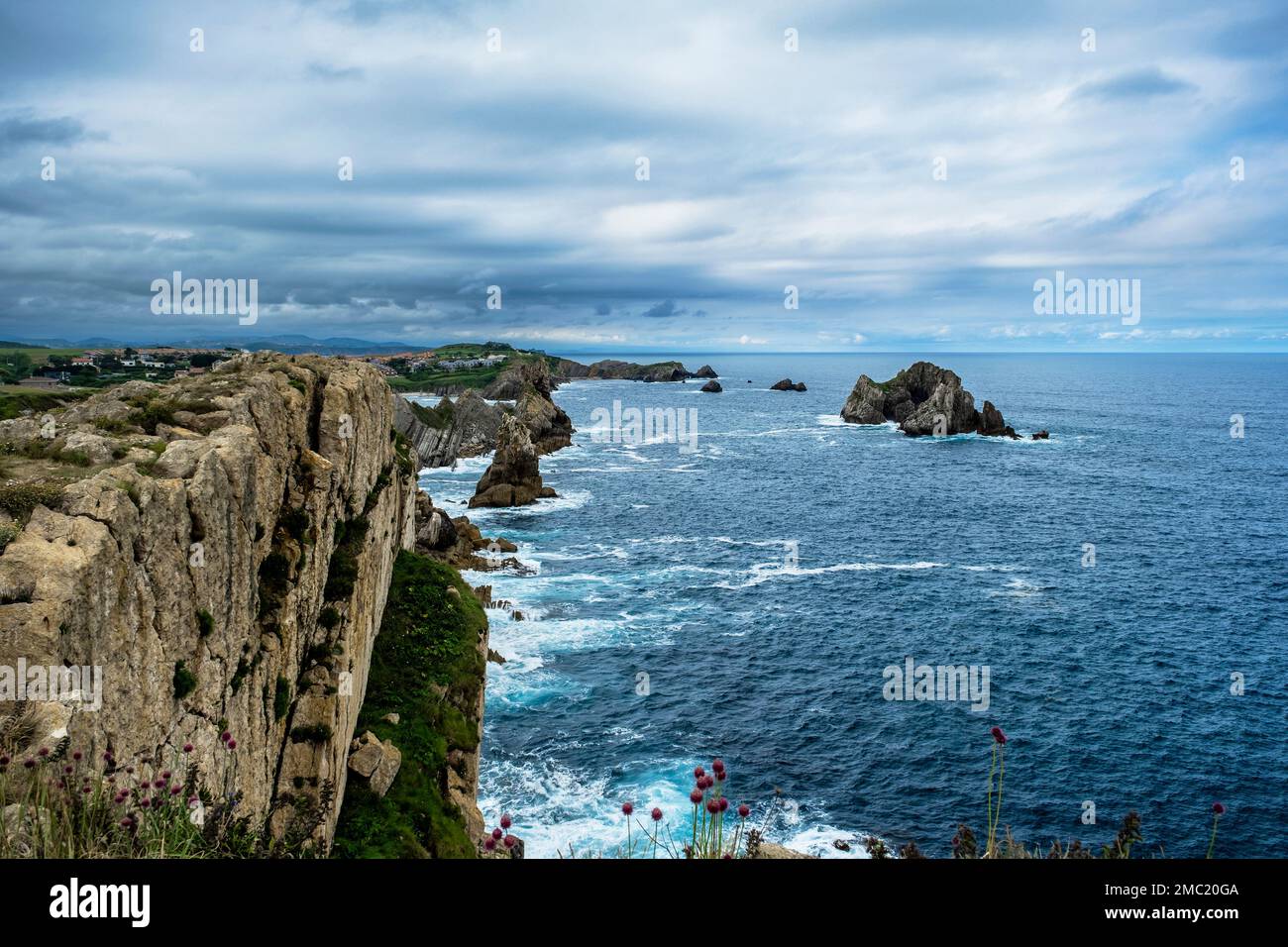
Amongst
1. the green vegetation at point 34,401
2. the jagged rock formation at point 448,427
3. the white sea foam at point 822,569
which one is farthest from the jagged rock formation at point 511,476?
the green vegetation at point 34,401

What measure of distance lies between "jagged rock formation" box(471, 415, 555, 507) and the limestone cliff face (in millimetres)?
63445

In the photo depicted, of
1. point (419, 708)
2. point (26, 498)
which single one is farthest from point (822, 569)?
point (26, 498)

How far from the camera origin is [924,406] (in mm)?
164375

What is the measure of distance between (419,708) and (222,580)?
55.5 feet

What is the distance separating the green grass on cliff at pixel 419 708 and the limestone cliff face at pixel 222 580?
1.52 metres

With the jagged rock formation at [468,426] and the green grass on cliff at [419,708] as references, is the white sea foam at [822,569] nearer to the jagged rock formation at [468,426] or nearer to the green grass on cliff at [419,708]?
the green grass on cliff at [419,708]

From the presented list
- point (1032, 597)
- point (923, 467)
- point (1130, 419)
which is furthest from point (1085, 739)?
point (1130, 419)

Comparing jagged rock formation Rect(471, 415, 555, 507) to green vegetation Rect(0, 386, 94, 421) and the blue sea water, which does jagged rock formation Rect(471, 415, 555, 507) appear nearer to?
the blue sea water

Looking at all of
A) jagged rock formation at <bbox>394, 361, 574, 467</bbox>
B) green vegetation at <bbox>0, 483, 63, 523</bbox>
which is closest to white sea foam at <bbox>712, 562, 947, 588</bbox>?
green vegetation at <bbox>0, 483, 63, 523</bbox>

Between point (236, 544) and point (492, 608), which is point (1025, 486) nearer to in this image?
point (492, 608)

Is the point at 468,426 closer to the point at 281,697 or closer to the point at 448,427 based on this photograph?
the point at 448,427

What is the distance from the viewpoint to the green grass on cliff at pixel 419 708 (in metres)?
26.8

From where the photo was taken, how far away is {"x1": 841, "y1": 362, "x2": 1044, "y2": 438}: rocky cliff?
15988 cm

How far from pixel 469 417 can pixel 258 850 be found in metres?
140
